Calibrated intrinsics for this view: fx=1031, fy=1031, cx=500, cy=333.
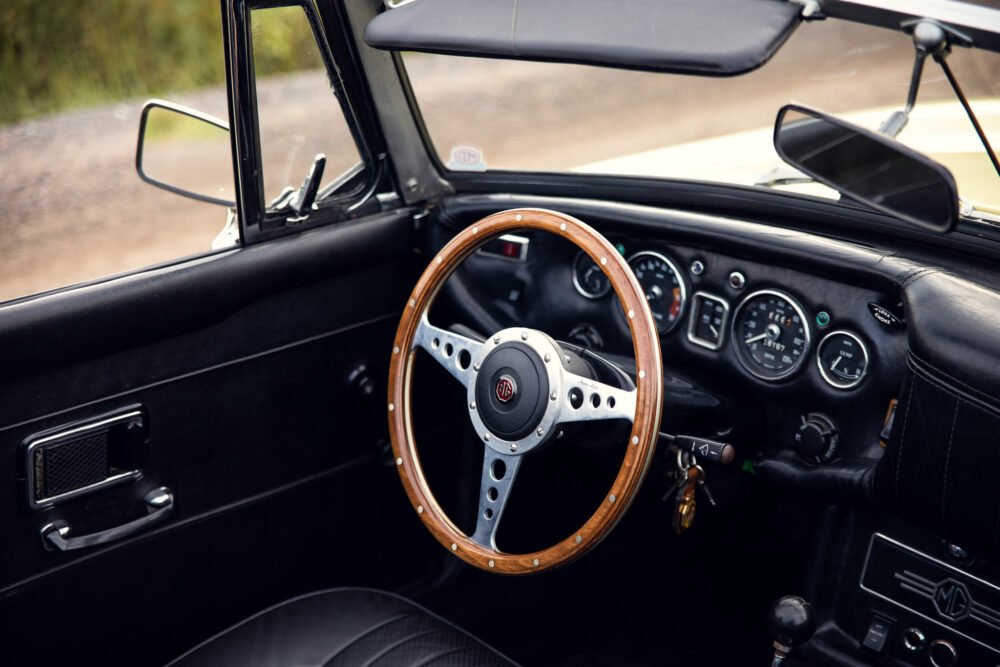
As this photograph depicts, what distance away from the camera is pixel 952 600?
2.08 m

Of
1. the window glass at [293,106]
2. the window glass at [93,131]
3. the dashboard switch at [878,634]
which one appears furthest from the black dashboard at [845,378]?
the window glass at [93,131]

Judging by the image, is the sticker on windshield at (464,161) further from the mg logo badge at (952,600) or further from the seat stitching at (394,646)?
the mg logo badge at (952,600)

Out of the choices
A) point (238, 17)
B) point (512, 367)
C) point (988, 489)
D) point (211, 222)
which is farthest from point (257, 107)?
point (988, 489)

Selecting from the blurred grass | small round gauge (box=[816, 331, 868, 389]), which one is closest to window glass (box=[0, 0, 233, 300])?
the blurred grass

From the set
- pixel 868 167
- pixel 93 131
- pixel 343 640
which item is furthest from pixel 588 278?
pixel 93 131

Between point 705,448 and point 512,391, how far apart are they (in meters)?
0.40

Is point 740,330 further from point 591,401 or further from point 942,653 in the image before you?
point 942,653

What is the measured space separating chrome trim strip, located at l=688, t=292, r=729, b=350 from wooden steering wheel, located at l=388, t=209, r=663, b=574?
0.48 m

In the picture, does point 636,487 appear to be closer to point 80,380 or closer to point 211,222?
point 80,380

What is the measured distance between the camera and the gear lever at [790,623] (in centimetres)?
200

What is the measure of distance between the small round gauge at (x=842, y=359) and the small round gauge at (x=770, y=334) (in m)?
0.04

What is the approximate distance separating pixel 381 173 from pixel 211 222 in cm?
46

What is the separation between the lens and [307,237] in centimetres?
251

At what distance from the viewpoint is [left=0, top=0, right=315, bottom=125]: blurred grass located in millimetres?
3029
